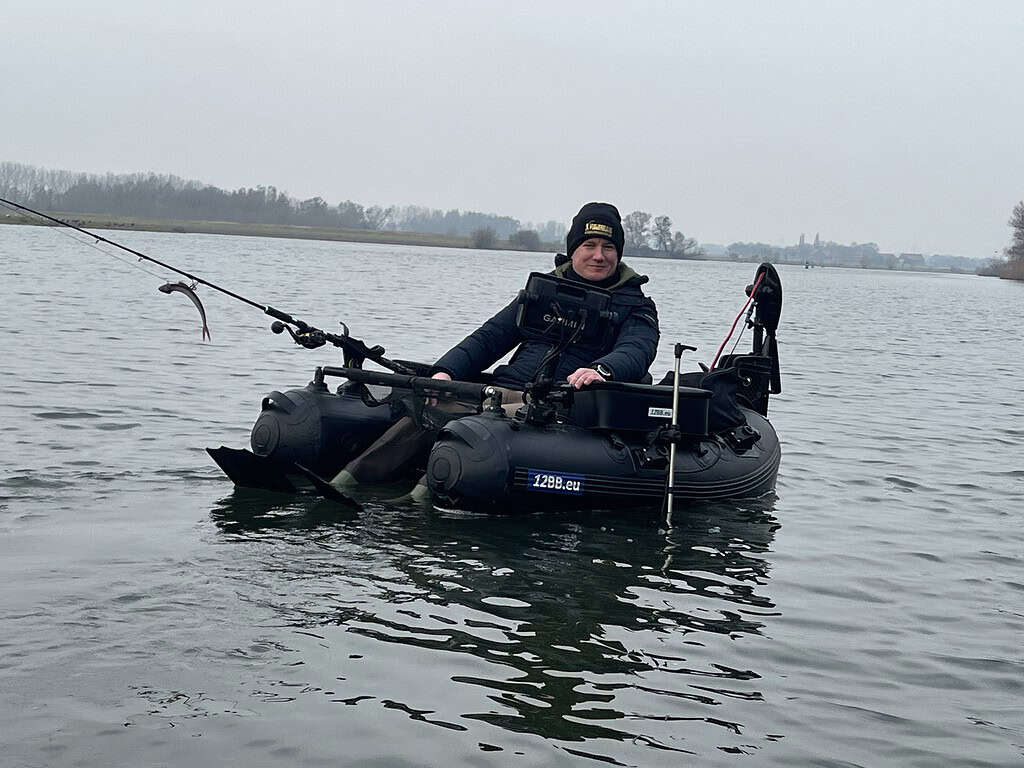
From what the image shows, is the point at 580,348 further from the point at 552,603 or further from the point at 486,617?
the point at 486,617

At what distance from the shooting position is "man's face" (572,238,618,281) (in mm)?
8914

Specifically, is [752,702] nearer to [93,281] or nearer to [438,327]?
[438,327]

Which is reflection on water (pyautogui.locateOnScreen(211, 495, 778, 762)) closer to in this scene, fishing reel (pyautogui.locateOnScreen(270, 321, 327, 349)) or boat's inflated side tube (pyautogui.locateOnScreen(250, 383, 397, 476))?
boat's inflated side tube (pyautogui.locateOnScreen(250, 383, 397, 476))

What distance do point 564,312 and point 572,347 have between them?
297 mm

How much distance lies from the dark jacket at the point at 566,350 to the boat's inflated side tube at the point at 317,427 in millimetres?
626

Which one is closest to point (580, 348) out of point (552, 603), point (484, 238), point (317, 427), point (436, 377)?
point (436, 377)

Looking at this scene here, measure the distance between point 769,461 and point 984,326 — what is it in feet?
102

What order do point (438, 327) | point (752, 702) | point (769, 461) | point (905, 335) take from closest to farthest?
1. point (752, 702)
2. point (769, 461)
3. point (438, 327)
4. point (905, 335)

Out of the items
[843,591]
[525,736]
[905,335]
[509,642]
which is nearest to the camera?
[525,736]

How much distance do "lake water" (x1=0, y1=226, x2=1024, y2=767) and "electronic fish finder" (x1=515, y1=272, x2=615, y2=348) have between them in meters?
1.28

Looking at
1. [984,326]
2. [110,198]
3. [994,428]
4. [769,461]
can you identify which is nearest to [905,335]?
[984,326]

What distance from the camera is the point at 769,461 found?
371 inches

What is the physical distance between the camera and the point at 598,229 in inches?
351

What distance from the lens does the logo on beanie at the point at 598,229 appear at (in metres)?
8.91
